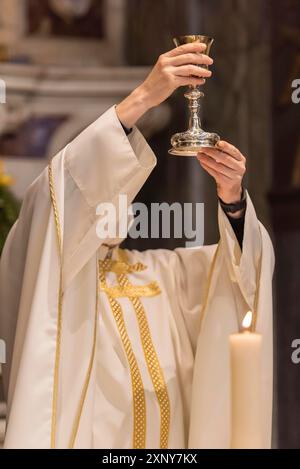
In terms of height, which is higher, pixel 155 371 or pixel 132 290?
pixel 132 290

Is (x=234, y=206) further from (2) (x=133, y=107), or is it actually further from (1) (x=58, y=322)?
(1) (x=58, y=322)

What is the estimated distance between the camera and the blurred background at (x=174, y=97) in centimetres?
409

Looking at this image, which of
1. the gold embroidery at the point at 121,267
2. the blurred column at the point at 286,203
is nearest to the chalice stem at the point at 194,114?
the gold embroidery at the point at 121,267

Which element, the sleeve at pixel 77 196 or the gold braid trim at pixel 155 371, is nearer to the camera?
the sleeve at pixel 77 196

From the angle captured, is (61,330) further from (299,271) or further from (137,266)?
(299,271)

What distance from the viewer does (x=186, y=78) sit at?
6.82 ft

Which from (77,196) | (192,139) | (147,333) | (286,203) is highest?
(286,203)

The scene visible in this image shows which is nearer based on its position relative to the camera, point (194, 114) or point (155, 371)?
point (194, 114)

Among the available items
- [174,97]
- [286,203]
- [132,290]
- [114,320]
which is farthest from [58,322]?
[174,97]

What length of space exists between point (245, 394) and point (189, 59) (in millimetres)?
915

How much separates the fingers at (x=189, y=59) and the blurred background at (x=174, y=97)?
163 centimetres

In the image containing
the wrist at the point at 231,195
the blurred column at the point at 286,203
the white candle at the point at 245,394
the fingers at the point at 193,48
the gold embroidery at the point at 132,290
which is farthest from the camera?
the blurred column at the point at 286,203

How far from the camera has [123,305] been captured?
96.1 inches

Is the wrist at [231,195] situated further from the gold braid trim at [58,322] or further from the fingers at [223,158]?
the gold braid trim at [58,322]
